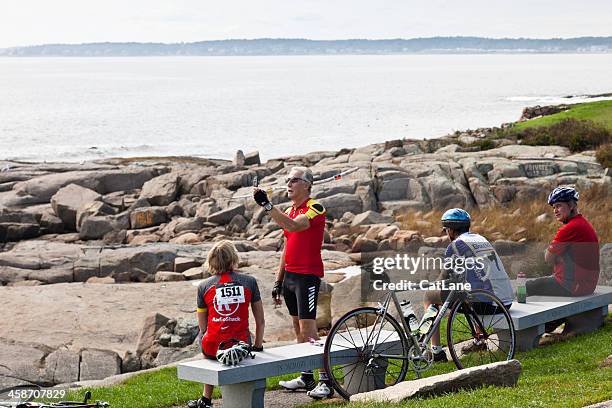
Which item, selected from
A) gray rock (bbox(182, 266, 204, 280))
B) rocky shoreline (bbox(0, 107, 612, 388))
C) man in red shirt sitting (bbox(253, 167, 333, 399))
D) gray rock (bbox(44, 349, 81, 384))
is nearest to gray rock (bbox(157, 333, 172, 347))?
rocky shoreline (bbox(0, 107, 612, 388))

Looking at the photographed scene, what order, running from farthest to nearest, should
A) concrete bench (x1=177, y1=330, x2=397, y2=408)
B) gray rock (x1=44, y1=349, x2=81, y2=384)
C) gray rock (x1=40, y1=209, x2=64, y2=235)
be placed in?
gray rock (x1=40, y1=209, x2=64, y2=235)
gray rock (x1=44, y1=349, x2=81, y2=384)
concrete bench (x1=177, y1=330, x2=397, y2=408)

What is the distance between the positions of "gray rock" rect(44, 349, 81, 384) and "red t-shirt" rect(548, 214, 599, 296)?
24.7 ft

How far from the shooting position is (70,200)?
3666 cm

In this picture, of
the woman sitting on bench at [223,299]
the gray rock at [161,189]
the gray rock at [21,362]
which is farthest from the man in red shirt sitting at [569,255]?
the gray rock at [161,189]

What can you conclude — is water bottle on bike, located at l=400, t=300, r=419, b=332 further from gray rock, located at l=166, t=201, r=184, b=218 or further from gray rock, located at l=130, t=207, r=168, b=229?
gray rock, located at l=166, t=201, r=184, b=218

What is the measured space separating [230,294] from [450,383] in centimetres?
217

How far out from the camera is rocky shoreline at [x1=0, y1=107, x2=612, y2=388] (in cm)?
1752

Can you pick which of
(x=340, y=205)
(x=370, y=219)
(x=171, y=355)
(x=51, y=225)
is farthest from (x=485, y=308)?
(x=51, y=225)

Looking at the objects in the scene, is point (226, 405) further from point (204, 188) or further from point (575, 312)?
point (204, 188)

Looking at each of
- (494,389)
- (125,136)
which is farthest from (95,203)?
(125,136)

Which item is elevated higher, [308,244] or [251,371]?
[308,244]

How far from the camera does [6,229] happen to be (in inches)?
1331

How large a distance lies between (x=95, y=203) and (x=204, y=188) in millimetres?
4174

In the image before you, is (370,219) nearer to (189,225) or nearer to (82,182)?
(189,225)
